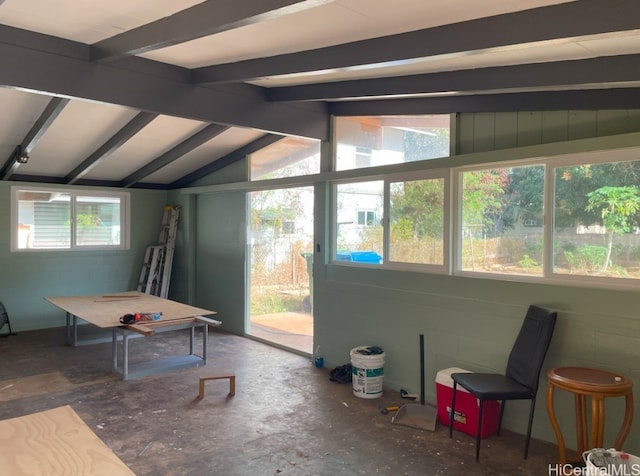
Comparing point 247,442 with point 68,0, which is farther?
point 247,442

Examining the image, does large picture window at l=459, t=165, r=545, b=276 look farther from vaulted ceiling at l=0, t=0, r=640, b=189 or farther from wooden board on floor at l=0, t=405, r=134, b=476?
wooden board on floor at l=0, t=405, r=134, b=476

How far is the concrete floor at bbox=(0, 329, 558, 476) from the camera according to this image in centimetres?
318

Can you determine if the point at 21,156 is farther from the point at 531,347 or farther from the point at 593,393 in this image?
the point at 593,393

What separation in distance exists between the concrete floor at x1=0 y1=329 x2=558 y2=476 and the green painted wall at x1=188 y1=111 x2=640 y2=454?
37cm

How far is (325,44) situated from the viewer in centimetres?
307

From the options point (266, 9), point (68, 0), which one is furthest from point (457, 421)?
point (68, 0)

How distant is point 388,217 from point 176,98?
2241 mm

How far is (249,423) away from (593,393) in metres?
2.45

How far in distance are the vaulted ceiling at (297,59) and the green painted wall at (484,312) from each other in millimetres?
199

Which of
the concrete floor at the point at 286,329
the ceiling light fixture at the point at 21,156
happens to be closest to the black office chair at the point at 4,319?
the ceiling light fixture at the point at 21,156

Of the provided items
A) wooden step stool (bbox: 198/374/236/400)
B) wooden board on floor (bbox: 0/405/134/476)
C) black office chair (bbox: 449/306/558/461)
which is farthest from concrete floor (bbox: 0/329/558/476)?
wooden board on floor (bbox: 0/405/134/476)

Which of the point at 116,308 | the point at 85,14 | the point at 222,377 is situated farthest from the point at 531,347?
the point at 116,308

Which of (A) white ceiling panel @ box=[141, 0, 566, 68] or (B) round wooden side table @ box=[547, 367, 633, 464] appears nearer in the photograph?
(A) white ceiling panel @ box=[141, 0, 566, 68]

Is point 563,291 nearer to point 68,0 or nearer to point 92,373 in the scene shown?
point 68,0
